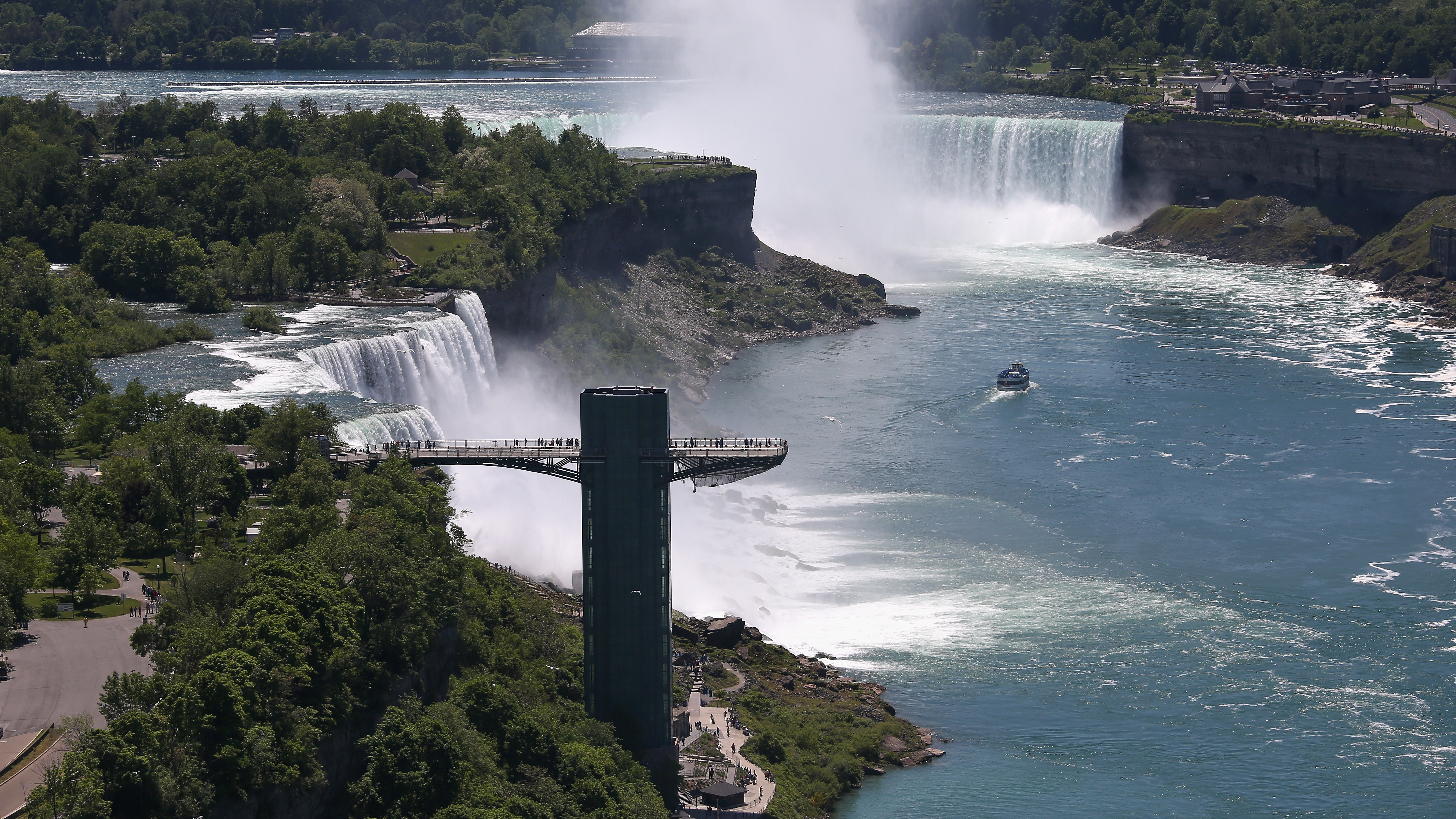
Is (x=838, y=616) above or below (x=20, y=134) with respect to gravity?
below

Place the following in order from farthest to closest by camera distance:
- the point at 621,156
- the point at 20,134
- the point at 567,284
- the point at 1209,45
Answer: the point at 1209,45 < the point at 621,156 < the point at 20,134 < the point at 567,284

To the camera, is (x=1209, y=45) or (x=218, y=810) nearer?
(x=218, y=810)

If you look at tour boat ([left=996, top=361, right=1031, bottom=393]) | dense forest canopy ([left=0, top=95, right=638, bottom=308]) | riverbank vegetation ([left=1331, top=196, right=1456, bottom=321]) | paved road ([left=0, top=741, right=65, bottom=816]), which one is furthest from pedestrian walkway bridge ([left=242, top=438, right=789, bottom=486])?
riverbank vegetation ([left=1331, top=196, right=1456, bottom=321])

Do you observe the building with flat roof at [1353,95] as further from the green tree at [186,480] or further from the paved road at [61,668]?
the paved road at [61,668]

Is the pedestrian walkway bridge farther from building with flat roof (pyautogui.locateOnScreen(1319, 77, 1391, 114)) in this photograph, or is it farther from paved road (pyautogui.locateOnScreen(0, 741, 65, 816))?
building with flat roof (pyautogui.locateOnScreen(1319, 77, 1391, 114))

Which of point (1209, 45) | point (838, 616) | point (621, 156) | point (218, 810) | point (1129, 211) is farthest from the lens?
point (1209, 45)

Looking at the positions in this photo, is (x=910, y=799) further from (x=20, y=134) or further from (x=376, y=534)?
(x=20, y=134)

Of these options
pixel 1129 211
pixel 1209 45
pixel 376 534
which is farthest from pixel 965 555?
pixel 1209 45
